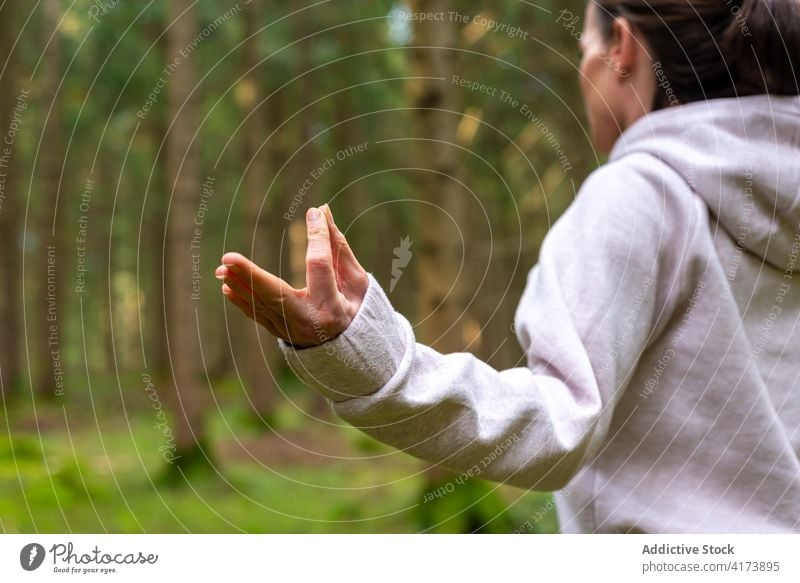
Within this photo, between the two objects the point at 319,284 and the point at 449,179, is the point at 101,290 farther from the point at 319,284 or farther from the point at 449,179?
the point at 319,284

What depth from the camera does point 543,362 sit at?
1.35m

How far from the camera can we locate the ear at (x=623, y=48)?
1.60 m

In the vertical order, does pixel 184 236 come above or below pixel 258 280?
below

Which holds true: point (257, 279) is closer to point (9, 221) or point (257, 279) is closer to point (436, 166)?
point (436, 166)

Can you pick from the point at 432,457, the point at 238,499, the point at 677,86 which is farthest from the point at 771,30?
the point at 238,499

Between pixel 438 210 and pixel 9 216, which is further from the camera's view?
pixel 9 216

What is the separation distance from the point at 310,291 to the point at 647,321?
532 mm

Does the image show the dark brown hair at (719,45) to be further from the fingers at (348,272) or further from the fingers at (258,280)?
the fingers at (258,280)

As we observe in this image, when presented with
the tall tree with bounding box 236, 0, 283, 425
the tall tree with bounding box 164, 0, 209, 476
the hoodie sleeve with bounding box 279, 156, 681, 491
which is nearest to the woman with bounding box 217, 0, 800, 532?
the hoodie sleeve with bounding box 279, 156, 681, 491

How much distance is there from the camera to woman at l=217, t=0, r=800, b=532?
123 centimetres

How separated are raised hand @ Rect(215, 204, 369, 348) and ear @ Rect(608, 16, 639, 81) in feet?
2.24

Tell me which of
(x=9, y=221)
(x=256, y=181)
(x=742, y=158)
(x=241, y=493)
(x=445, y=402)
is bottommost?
(x=9, y=221)
